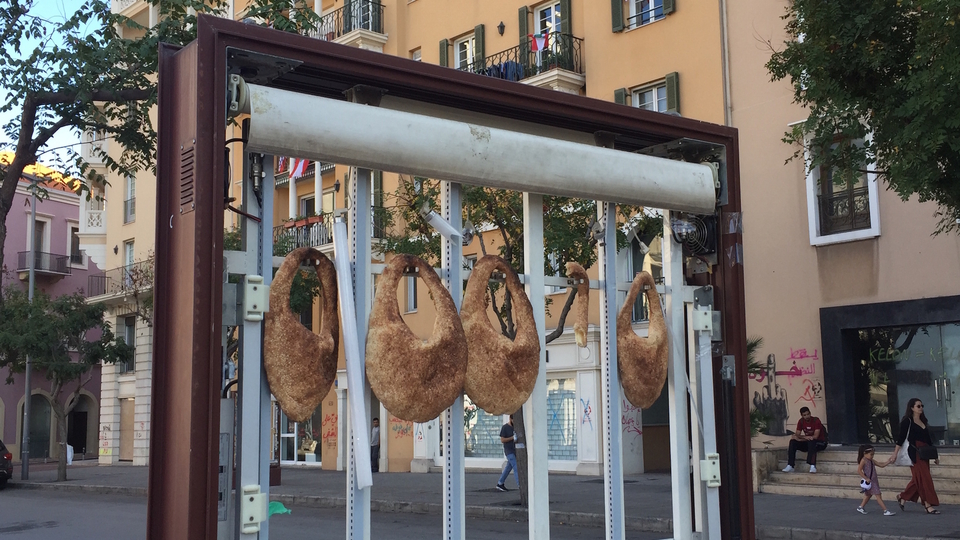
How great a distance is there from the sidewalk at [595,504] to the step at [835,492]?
99mm

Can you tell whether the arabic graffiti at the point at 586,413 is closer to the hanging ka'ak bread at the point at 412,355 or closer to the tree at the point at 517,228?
the tree at the point at 517,228

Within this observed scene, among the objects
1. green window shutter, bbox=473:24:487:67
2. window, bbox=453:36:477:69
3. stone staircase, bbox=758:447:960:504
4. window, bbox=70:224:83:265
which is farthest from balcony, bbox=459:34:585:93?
window, bbox=70:224:83:265

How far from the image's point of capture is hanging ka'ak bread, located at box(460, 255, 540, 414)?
4.85 metres

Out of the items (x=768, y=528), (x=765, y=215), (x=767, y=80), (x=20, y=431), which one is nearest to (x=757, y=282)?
(x=765, y=215)

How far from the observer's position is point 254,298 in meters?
4.02

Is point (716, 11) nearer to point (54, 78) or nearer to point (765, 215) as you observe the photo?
point (765, 215)

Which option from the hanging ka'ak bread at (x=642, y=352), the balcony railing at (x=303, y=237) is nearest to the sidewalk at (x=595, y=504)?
the balcony railing at (x=303, y=237)

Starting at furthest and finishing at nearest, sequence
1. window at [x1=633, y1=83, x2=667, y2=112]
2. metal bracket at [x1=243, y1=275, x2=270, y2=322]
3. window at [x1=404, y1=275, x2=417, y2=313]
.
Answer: window at [x1=404, y1=275, x2=417, y2=313]
window at [x1=633, y1=83, x2=667, y2=112]
metal bracket at [x1=243, y1=275, x2=270, y2=322]

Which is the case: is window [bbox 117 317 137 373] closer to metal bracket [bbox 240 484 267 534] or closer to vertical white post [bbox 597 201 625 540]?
vertical white post [bbox 597 201 625 540]

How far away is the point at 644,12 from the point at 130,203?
24.8 metres

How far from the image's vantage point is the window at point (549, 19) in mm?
25706

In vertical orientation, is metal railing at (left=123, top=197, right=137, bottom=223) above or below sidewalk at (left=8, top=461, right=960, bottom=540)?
above

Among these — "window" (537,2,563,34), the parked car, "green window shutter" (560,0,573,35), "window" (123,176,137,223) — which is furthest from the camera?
"window" (123,176,137,223)

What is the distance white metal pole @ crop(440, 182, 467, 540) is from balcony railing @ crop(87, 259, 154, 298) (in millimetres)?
28827
